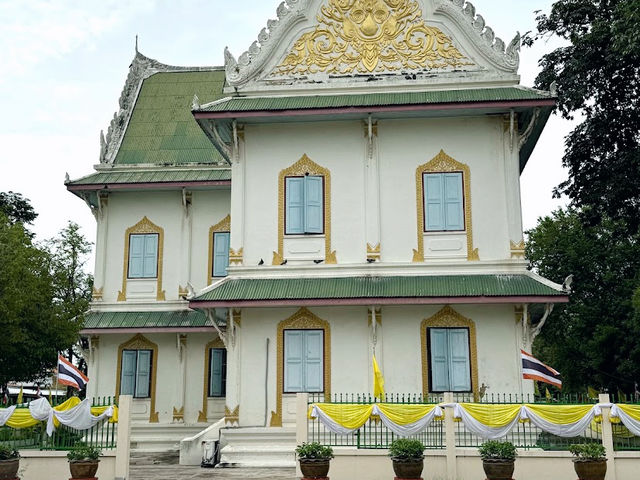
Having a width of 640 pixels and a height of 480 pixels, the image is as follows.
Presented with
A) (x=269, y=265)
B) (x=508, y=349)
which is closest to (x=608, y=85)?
(x=508, y=349)

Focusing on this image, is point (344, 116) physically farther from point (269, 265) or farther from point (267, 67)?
point (269, 265)

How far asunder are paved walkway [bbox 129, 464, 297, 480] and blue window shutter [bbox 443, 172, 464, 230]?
657 cm

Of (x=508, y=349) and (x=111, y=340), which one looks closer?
(x=508, y=349)

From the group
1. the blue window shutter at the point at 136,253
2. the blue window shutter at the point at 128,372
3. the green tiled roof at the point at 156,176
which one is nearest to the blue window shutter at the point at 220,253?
the green tiled roof at the point at 156,176

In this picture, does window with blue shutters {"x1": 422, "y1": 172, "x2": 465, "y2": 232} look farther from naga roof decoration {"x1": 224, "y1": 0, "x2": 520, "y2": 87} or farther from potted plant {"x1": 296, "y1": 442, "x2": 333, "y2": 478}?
potted plant {"x1": 296, "y1": 442, "x2": 333, "y2": 478}

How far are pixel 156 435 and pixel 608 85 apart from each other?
16522mm

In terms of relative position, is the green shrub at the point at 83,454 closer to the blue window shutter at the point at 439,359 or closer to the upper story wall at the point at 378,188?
the upper story wall at the point at 378,188

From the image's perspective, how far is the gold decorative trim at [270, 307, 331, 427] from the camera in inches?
624

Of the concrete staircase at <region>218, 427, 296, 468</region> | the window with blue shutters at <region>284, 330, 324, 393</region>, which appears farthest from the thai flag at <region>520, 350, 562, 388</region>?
the concrete staircase at <region>218, 427, 296, 468</region>

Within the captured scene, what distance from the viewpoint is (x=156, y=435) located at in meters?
19.7

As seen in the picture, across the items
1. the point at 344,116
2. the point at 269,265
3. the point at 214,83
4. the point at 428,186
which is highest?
the point at 214,83

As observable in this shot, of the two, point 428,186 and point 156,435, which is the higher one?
point 428,186

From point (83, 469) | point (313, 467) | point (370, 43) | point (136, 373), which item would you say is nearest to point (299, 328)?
point (313, 467)

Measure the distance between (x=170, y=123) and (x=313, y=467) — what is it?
568 inches
